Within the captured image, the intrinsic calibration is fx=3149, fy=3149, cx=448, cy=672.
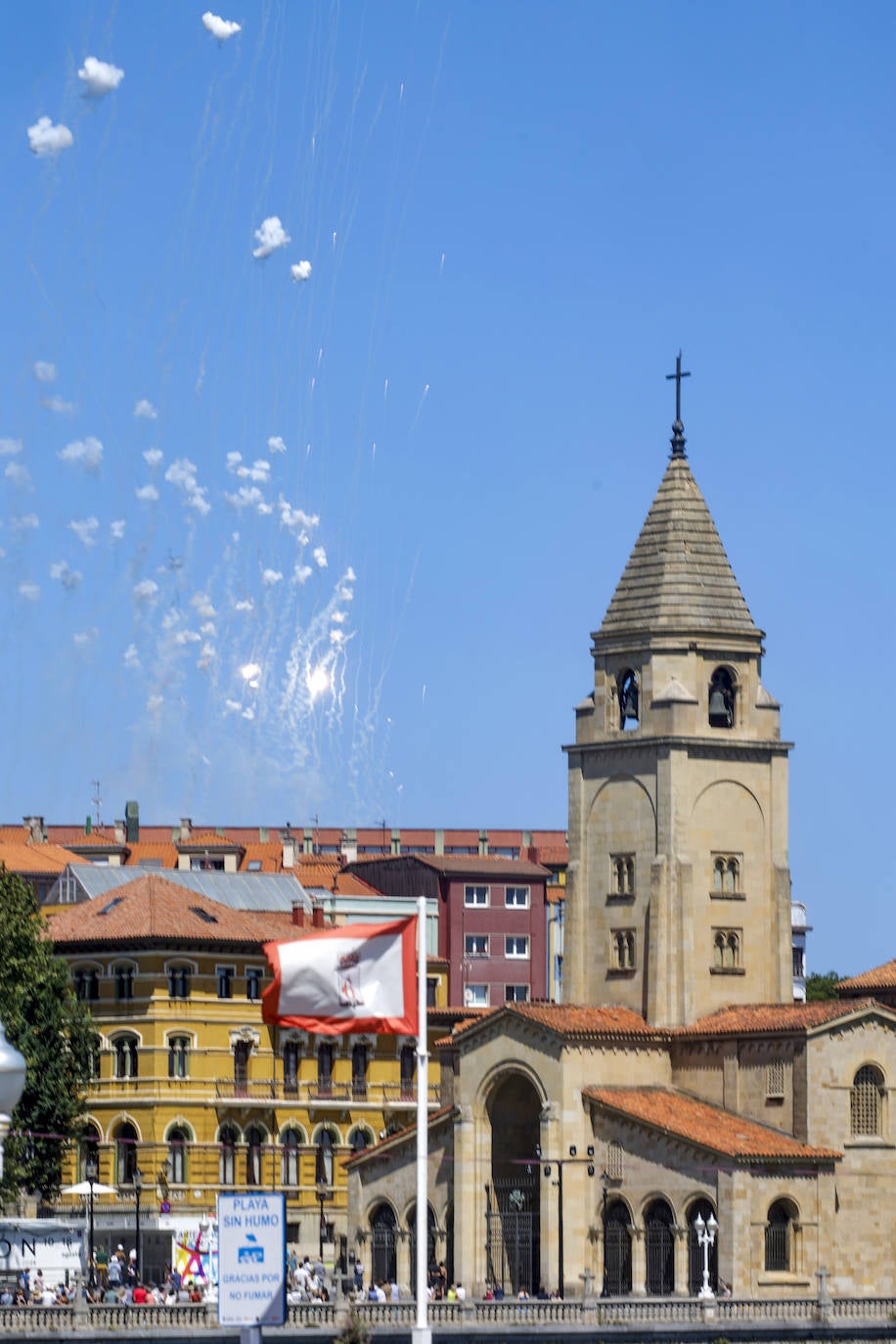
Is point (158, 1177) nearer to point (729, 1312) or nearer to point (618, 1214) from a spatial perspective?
point (618, 1214)

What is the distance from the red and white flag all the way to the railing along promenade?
28.4 m

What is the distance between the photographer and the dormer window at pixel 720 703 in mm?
103750

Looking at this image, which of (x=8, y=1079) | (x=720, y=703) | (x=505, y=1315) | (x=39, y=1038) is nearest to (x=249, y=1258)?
(x=8, y=1079)

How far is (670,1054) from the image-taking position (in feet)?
328

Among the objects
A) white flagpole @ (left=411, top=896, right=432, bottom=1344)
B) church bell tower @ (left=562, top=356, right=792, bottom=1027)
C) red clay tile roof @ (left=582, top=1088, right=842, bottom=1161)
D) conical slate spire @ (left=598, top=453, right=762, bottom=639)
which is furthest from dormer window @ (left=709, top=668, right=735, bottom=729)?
white flagpole @ (left=411, top=896, right=432, bottom=1344)

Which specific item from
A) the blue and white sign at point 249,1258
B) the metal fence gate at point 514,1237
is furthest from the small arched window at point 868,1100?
the blue and white sign at point 249,1258

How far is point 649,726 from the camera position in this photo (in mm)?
102875

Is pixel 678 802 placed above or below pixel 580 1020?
above

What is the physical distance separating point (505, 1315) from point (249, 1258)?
38.9 meters

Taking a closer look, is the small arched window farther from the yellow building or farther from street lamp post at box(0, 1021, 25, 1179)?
street lamp post at box(0, 1021, 25, 1179)

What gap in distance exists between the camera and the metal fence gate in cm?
9669

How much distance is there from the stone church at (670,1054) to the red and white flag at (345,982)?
146ft

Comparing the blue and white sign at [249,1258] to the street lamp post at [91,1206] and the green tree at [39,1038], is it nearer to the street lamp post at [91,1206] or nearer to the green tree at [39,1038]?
the street lamp post at [91,1206]

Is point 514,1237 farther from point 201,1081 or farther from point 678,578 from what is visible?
point 678,578
